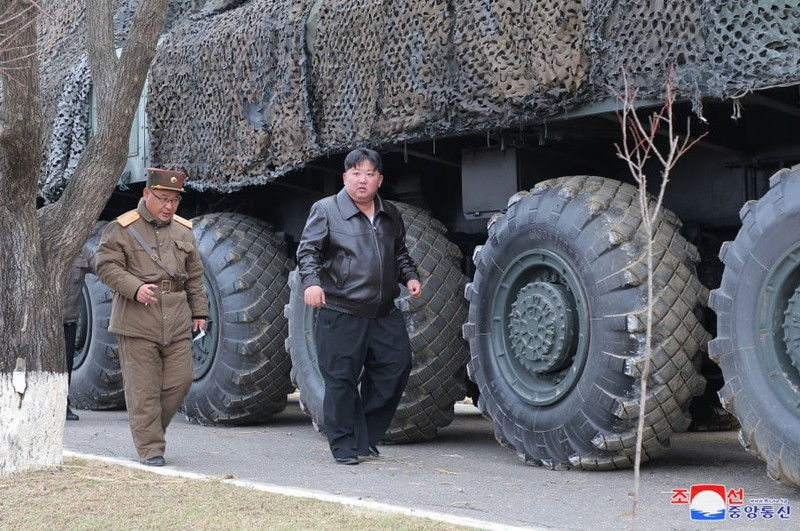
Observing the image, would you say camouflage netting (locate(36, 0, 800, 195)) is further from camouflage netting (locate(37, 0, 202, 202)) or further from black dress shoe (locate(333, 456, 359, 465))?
black dress shoe (locate(333, 456, 359, 465))

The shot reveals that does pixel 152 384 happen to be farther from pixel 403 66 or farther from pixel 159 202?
pixel 403 66

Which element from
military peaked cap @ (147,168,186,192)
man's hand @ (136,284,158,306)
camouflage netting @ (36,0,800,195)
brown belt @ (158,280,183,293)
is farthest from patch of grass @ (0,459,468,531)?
camouflage netting @ (36,0,800,195)

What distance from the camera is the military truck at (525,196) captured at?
5.75 m

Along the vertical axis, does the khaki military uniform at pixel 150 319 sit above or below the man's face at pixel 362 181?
below

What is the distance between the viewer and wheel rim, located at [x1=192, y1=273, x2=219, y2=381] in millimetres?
9578

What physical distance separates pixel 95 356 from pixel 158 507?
5.73 m

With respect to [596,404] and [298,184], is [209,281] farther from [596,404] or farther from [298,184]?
[596,404]

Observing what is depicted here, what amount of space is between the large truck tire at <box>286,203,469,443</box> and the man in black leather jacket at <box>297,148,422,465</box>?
669 mm

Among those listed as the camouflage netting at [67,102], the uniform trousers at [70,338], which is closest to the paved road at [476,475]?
the uniform trousers at [70,338]

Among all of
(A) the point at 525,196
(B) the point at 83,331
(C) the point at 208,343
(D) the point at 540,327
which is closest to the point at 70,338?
(B) the point at 83,331

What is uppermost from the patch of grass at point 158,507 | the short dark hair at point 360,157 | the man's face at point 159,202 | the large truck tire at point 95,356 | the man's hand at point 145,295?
the short dark hair at point 360,157

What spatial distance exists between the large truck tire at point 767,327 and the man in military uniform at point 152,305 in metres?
3.09

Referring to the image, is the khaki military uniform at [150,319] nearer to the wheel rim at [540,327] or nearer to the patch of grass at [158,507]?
the patch of grass at [158,507]

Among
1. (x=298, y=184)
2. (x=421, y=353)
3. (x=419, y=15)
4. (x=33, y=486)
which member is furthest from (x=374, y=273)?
(x=298, y=184)
